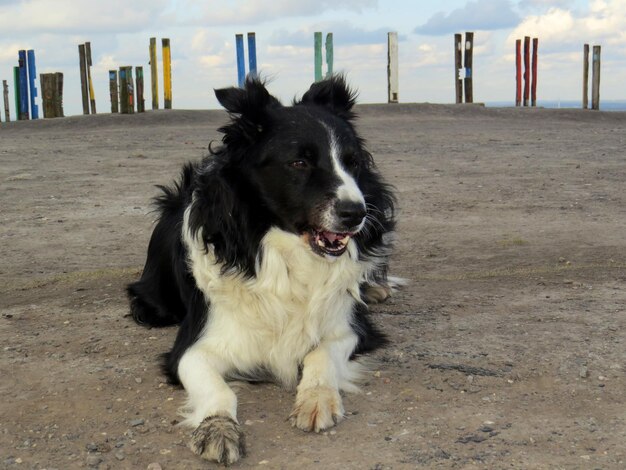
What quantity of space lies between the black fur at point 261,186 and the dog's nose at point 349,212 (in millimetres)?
138

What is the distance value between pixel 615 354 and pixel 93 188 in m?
8.80

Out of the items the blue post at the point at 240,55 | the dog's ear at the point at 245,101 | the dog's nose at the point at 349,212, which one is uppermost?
the blue post at the point at 240,55

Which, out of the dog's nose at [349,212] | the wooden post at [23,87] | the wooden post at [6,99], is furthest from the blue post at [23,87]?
the dog's nose at [349,212]

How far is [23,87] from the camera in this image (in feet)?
90.3

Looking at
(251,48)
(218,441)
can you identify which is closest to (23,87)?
(251,48)

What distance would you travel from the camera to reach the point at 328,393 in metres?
4.07

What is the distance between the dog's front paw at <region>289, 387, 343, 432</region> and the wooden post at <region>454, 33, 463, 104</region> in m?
27.2

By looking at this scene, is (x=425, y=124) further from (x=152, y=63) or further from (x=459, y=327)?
(x=459, y=327)

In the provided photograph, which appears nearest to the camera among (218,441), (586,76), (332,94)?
(218,441)

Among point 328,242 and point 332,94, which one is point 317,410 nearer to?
point 328,242

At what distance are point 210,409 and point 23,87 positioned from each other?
85.2 ft

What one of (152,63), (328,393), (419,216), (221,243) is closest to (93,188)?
(419,216)

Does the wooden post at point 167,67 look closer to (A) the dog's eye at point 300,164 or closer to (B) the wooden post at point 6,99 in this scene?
(B) the wooden post at point 6,99

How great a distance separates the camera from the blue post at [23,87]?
2744 cm
